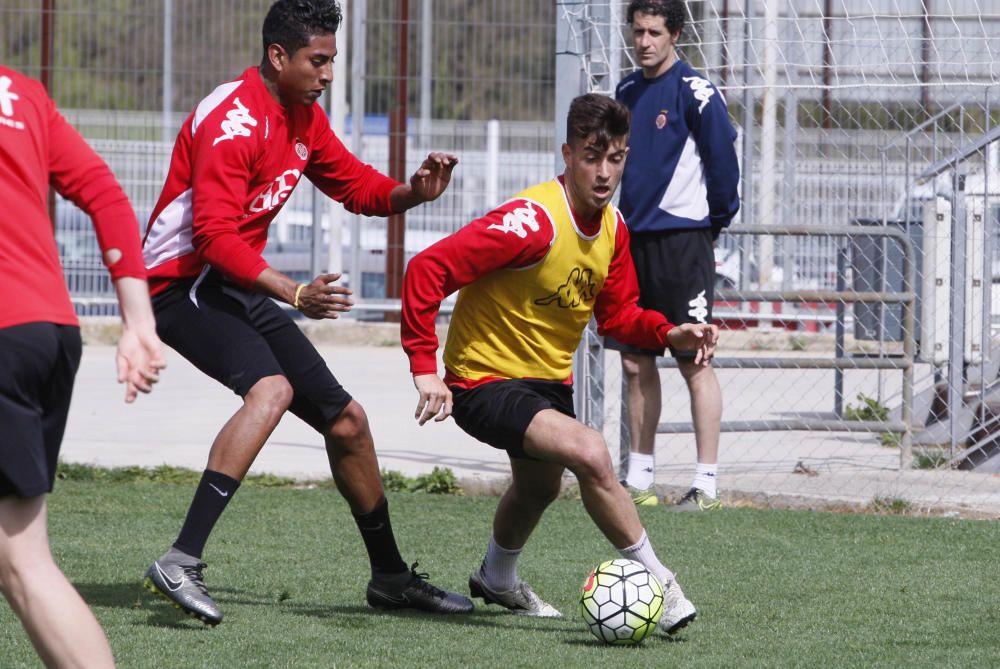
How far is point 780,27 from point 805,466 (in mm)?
2989

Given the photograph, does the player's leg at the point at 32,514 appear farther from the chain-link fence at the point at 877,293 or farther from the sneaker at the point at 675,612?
the chain-link fence at the point at 877,293

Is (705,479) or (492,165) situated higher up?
(492,165)

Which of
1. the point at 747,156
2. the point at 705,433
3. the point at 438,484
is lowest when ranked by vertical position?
the point at 438,484

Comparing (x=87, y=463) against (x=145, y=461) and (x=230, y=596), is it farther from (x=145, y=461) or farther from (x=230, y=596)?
(x=230, y=596)

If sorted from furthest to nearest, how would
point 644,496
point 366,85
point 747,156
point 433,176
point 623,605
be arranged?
point 366,85
point 747,156
point 644,496
point 433,176
point 623,605

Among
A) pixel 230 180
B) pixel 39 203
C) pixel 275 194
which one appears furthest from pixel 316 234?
pixel 39 203

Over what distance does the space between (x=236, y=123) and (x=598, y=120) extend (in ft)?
3.68

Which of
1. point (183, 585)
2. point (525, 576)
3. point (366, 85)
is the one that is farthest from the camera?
point (366, 85)

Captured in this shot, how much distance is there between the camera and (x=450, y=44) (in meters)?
15.8

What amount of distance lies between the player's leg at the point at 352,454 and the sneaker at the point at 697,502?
223 centimetres

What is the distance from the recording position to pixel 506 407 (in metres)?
4.74

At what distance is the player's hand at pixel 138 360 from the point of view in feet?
10.4

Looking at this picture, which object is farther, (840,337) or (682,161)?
(840,337)

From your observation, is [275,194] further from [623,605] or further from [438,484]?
[438,484]
